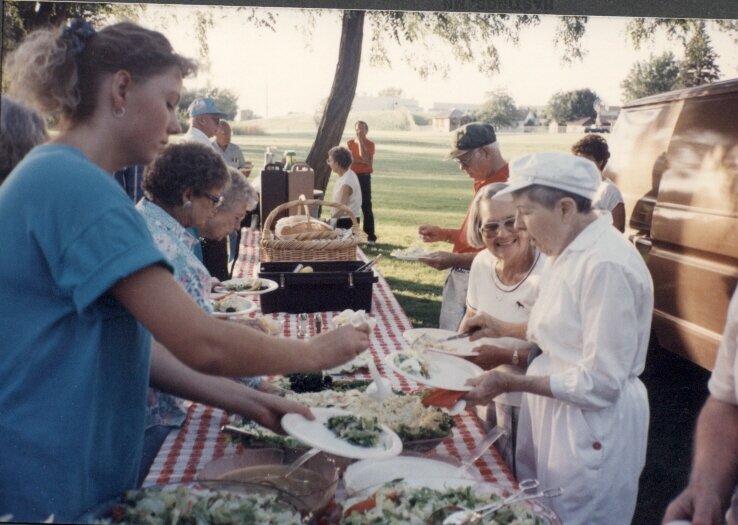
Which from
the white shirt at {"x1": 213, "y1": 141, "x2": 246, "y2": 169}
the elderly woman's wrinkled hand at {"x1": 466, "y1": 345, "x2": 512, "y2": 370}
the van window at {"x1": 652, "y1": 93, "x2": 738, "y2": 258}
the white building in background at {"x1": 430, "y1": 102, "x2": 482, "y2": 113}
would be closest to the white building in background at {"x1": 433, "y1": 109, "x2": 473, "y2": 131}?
the white building in background at {"x1": 430, "y1": 102, "x2": 482, "y2": 113}

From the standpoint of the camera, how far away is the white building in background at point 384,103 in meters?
1.95

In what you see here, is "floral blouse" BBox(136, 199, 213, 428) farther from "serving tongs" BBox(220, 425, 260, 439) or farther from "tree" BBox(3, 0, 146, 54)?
"tree" BBox(3, 0, 146, 54)

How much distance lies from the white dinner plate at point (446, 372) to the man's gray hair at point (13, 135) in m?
0.99

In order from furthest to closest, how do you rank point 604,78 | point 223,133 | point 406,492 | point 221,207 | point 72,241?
point 223,133
point 221,207
point 604,78
point 406,492
point 72,241

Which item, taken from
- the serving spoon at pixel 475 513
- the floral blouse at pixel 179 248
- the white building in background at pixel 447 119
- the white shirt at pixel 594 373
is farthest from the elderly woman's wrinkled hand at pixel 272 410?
the white building in background at pixel 447 119

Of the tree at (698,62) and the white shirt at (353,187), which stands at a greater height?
the tree at (698,62)

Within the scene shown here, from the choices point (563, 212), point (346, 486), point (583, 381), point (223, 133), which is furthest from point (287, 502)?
point (223, 133)

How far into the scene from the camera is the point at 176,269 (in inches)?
64.9

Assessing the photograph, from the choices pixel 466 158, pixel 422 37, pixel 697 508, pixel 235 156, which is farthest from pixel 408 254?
pixel 235 156

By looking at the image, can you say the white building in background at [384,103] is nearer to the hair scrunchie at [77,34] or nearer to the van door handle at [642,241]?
the hair scrunchie at [77,34]

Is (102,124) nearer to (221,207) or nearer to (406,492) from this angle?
(406,492)

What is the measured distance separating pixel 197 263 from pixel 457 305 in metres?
1.63

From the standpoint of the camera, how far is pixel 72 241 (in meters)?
0.81

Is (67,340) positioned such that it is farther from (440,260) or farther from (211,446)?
(440,260)
